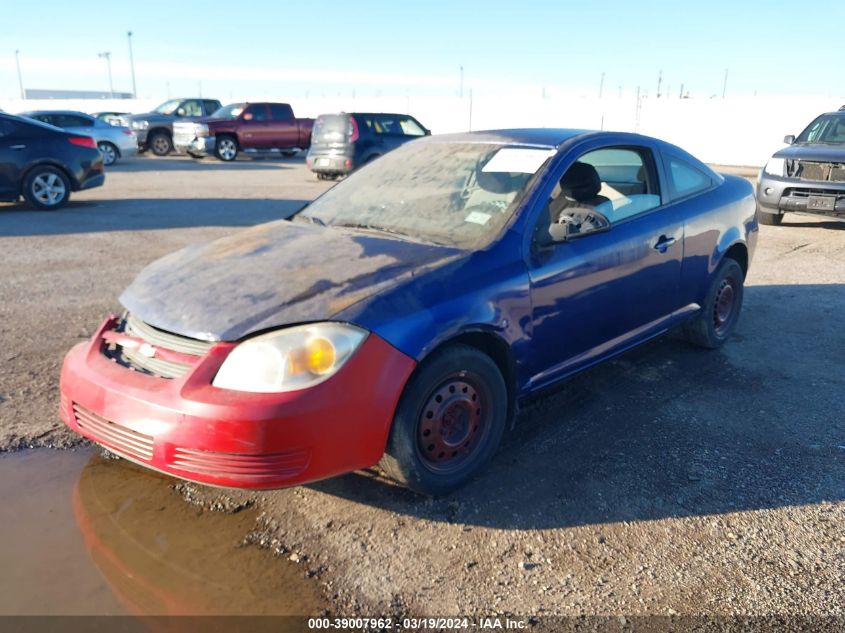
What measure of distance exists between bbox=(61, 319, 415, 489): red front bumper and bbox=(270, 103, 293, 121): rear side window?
21069mm

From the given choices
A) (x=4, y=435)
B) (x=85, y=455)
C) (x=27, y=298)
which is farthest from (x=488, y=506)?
(x=27, y=298)

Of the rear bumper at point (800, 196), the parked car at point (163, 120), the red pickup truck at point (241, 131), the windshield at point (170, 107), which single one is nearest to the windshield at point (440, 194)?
the rear bumper at point (800, 196)

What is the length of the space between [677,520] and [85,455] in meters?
2.78

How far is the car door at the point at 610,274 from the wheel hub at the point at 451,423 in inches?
17.1

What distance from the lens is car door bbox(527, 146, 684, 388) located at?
3.45 metres

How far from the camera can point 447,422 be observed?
3.09m

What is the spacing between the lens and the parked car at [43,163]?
33.9 ft

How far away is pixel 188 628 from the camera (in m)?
2.37

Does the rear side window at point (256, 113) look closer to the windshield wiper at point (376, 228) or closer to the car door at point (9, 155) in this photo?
the car door at point (9, 155)

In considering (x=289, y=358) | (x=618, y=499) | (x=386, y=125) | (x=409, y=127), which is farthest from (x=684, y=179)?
(x=409, y=127)

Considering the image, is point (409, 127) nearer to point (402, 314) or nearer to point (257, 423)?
point (402, 314)

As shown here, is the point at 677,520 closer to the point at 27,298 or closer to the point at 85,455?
the point at 85,455

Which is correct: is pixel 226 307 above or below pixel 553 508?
above

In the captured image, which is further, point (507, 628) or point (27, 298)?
point (27, 298)
